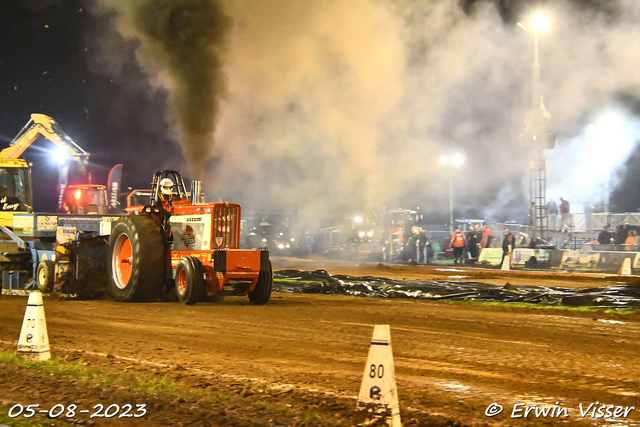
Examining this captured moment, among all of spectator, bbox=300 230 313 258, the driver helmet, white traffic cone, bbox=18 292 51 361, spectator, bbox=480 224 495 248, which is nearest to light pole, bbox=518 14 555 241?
spectator, bbox=480 224 495 248

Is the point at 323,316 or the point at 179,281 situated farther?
the point at 179,281

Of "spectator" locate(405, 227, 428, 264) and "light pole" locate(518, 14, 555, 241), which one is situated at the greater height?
"light pole" locate(518, 14, 555, 241)

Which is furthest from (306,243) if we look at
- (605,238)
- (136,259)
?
(136,259)

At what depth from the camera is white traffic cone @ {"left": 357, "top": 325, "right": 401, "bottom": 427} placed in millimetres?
4023

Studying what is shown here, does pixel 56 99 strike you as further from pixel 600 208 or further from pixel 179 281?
pixel 600 208

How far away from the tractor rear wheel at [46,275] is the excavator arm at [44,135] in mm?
13525

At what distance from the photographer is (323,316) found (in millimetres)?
10641

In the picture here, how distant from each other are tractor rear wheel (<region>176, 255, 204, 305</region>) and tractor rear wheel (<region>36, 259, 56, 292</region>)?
3692 mm

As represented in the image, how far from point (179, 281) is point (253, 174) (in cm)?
1985

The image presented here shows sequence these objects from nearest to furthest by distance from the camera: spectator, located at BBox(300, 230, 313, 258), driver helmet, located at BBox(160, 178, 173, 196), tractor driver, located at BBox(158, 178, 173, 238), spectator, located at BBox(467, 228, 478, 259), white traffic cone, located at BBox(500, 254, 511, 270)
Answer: tractor driver, located at BBox(158, 178, 173, 238), driver helmet, located at BBox(160, 178, 173, 196), white traffic cone, located at BBox(500, 254, 511, 270), spectator, located at BBox(467, 228, 478, 259), spectator, located at BBox(300, 230, 313, 258)

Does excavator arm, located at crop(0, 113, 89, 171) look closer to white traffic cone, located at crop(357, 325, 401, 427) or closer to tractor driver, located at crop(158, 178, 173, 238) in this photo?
tractor driver, located at crop(158, 178, 173, 238)

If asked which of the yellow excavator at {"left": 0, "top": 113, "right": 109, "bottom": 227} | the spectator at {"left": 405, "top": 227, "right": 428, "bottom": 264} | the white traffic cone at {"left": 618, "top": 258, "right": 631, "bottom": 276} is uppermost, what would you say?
the yellow excavator at {"left": 0, "top": 113, "right": 109, "bottom": 227}

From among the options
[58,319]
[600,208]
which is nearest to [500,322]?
[58,319]

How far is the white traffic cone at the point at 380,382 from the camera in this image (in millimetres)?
4023
